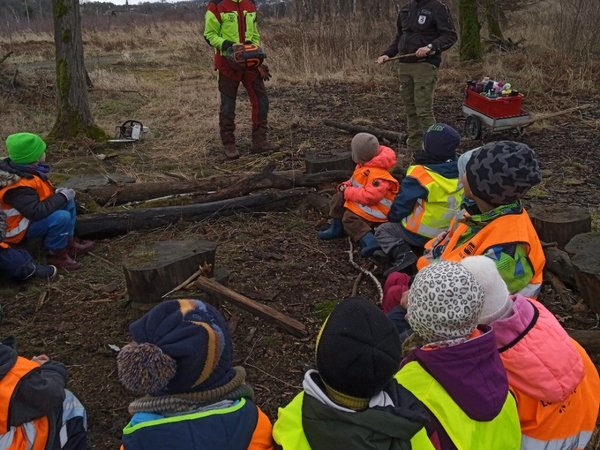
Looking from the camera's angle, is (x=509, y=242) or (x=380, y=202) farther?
(x=380, y=202)

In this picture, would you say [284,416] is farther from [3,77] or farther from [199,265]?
[3,77]

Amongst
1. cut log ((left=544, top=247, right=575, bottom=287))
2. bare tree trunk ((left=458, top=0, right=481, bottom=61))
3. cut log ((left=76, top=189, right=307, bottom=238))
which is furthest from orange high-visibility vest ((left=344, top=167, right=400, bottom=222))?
bare tree trunk ((left=458, top=0, right=481, bottom=61))

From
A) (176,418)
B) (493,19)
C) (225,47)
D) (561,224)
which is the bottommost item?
(561,224)

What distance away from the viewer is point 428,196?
4270 mm

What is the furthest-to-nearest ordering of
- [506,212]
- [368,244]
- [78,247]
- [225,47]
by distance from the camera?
[225,47]
[78,247]
[368,244]
[506,212]

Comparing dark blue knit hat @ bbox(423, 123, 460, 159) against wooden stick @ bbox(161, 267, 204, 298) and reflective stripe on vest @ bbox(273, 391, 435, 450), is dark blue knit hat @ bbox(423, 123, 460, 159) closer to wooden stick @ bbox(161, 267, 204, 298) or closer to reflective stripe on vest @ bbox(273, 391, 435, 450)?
wooden stick @ bbox(161, 267, 204, 298)

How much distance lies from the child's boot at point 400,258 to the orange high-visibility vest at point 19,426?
8.79ft

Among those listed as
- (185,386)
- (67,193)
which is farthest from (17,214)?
(185,386)

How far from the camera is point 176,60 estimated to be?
1912 centimetres

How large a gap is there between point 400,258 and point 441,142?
0.92 m

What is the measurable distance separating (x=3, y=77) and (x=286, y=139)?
6930mm

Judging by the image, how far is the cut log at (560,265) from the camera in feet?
13.7

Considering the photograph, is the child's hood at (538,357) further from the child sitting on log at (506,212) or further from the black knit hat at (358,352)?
the child sitting on log at (506,212)

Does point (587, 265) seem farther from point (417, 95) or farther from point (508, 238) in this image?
point (417, 95)
